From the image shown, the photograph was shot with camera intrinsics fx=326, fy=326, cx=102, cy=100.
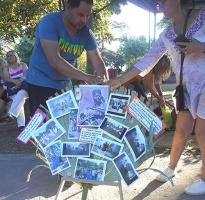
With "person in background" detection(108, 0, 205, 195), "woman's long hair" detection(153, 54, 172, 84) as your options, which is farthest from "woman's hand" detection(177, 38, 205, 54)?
"woman's long hair" detection(153, 54, 172, 84)

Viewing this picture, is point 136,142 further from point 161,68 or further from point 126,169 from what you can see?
point 161,68

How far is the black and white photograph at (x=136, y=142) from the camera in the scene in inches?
84.9

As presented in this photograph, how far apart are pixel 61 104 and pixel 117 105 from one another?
15.6 inches

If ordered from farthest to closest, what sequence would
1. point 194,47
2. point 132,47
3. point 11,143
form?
point 132,47, point 11,143, point 194,47

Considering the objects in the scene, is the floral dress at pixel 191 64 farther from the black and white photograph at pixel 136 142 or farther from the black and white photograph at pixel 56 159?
the black and white photograph at pixel 56 159

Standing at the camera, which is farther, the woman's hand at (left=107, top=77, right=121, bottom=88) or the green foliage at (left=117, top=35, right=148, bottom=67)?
the green foliage at (left=117, top=35, right=148, bottom=67)

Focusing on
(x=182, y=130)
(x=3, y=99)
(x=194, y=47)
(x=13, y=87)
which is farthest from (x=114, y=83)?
(x=3, y=99)

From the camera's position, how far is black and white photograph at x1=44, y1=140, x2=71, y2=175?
2.19m

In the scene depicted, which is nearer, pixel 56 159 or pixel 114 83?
pixel 56 159

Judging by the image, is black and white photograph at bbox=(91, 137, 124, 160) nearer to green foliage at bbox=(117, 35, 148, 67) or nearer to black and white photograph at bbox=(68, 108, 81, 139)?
black and white photograph at bbox=(68, 108, 81, 139)

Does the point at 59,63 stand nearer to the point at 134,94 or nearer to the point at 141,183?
the point at 134,94

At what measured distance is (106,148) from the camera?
2.19 m

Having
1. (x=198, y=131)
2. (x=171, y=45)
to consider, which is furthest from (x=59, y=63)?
(x=198, y=131)

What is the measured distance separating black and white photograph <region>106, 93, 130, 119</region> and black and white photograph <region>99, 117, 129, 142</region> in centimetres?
5
